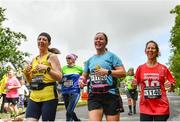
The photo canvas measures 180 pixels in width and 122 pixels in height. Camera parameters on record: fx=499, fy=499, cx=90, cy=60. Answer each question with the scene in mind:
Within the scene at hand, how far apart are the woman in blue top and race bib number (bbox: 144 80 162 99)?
0.47m

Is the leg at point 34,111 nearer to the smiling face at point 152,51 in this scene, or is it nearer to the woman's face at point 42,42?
the woman's face at point 42,42

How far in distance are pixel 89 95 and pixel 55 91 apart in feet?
1.83

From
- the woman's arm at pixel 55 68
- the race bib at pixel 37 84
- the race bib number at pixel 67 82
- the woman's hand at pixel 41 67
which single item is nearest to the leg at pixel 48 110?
the race bib at pixel 37 84

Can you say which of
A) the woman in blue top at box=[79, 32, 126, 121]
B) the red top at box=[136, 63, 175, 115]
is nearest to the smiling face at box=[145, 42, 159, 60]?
the red top at box=[136, 63, 175, 115]

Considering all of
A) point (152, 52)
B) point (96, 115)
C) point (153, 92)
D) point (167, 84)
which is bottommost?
point (96, 115)

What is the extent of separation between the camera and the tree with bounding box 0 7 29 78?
94.0 feet

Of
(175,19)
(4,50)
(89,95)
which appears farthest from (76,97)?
(175,19)

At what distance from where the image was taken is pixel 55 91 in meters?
7.27

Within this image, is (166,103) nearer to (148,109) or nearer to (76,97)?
(148,109)

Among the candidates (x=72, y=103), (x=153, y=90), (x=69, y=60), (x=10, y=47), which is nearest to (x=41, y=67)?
(x=153, y=90)

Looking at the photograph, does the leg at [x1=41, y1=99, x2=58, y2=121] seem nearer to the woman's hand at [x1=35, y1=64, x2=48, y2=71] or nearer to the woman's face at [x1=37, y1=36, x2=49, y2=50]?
the woman's hand at [x1=35, y1=64, x2=48, y2=71]

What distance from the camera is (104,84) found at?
733cm

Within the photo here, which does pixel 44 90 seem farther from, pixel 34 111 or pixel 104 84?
pixel 104 84

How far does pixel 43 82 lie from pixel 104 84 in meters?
0.89
